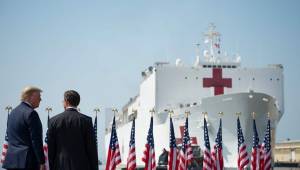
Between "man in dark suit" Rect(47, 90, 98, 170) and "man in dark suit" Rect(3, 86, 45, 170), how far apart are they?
15cm

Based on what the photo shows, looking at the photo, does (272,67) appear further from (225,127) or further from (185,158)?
(185,158)

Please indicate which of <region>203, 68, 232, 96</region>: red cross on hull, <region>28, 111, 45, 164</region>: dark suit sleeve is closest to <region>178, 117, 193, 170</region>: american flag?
<region>203, 68, 232, 96</region>: red cross on hull

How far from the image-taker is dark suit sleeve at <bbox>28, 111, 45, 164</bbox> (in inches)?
160

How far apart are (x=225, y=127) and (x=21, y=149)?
61.5 ft

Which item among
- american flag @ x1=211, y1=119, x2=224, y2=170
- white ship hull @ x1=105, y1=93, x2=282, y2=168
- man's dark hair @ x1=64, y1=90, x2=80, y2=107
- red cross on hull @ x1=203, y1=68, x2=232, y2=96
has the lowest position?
american flag @ x1=211, y1=119, x2=224, y2=170

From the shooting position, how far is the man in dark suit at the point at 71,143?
417 cm

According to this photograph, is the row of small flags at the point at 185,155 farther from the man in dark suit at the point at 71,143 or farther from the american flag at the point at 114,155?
the man in dark suit at the point at 71,143

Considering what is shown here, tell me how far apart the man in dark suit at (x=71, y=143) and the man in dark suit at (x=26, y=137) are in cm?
15

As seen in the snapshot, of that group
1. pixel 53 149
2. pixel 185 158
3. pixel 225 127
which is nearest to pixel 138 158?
pixel 225 127

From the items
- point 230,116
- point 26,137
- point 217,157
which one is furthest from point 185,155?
point 26,137

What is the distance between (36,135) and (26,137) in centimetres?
14

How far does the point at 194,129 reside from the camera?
22891 mm

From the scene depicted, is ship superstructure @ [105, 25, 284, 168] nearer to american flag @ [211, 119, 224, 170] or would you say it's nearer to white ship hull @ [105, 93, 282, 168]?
white ship hull @ [105, 93, 282, 168]

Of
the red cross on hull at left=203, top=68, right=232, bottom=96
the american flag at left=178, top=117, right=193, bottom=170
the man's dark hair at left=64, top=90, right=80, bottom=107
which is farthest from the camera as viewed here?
the red cross on hull at left=203, top=68, right=232, bottom=96
